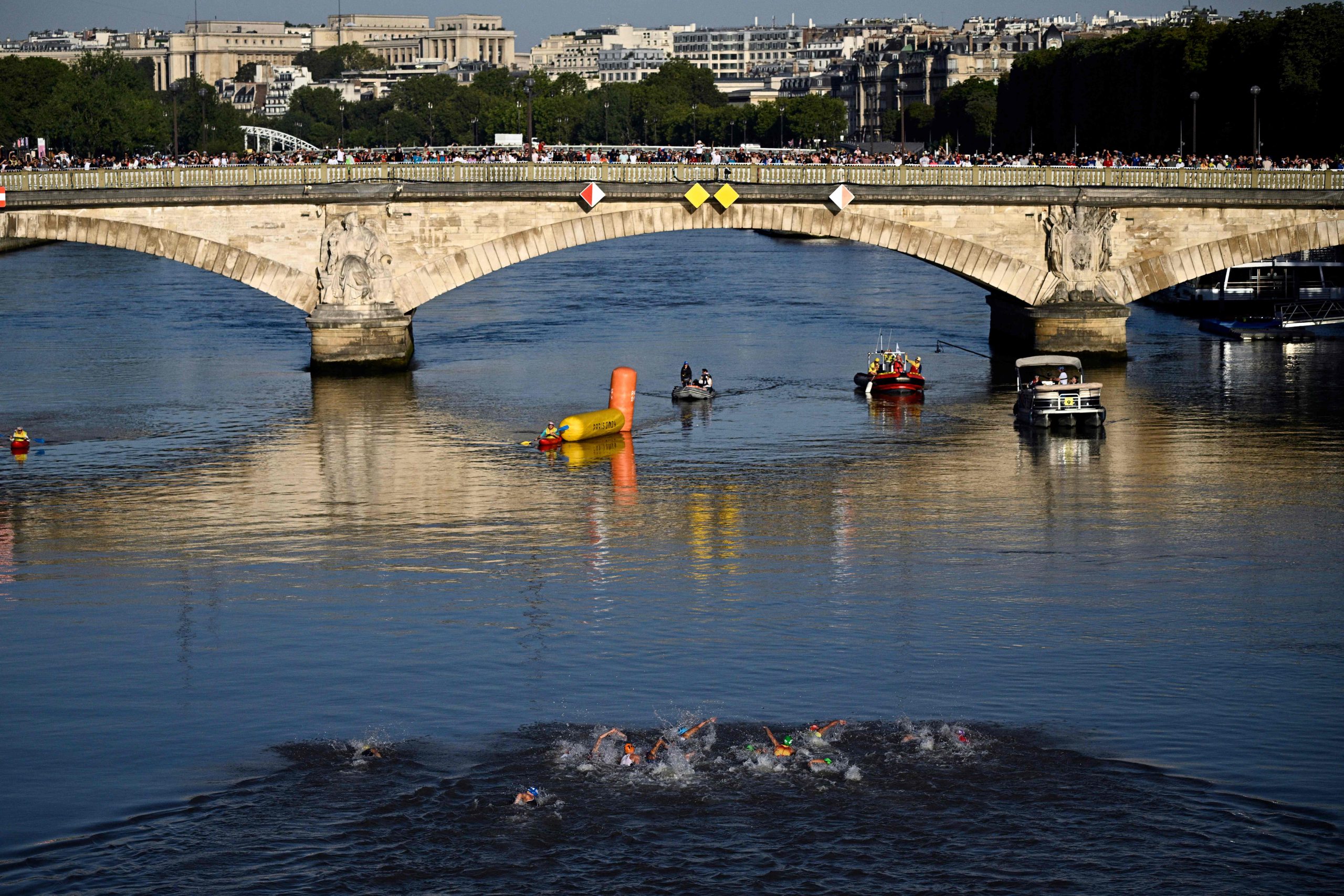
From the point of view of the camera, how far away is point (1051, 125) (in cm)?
17475

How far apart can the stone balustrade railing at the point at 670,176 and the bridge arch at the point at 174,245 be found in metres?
1.24

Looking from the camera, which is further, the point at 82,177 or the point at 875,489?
the point at 82,177

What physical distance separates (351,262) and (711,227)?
44.7ft

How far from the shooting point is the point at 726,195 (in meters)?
68.6

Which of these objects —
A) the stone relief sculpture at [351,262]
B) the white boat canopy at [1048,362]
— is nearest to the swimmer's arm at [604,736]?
the white boat canopy at [1048,362]

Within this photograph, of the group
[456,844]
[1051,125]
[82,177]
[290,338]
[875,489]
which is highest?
[1051,125]

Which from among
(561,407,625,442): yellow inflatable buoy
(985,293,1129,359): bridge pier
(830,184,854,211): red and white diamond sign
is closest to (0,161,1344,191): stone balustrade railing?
(830,184,854,211): red and white diamond sign

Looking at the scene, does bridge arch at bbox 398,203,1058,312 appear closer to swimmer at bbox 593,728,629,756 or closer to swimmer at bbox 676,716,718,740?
swimmer at bbox 676,716,718,740

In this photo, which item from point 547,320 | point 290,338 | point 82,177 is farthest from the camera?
point 547,320

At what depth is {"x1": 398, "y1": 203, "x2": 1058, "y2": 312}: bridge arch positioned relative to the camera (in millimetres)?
68875

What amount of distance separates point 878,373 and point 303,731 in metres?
40.0

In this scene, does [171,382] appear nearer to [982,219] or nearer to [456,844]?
[982,219]

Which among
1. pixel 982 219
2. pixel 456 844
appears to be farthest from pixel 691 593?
pixel 982 219

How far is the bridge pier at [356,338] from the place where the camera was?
225ft
